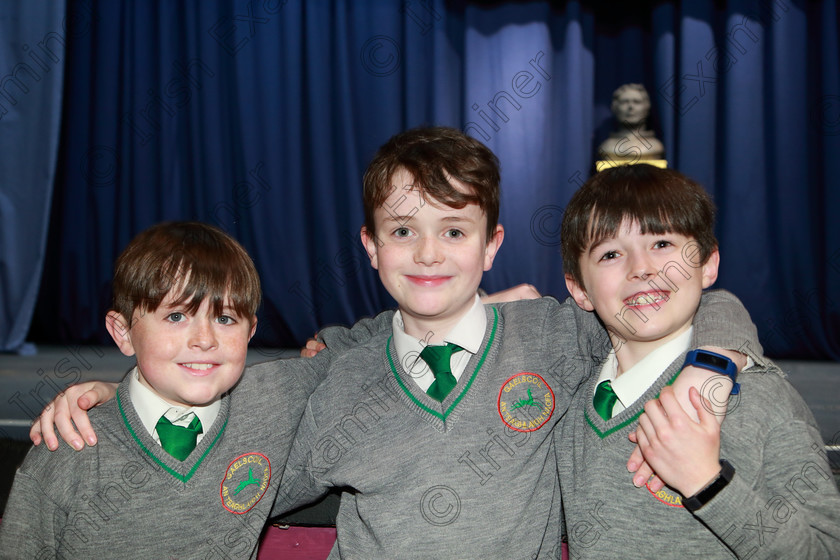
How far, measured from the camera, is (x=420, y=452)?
113 centimetres

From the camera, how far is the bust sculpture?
4051 millimetres

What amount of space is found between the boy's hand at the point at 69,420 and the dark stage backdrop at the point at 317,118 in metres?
3.15

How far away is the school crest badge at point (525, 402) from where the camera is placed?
3.78 ft

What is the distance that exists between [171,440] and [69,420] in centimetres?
16

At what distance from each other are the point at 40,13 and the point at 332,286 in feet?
7.57

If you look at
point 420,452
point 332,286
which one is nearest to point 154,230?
point 420,452

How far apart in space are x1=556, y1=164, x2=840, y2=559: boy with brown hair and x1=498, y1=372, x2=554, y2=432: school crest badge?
5 centimetres

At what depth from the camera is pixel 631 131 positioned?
410 centimetres

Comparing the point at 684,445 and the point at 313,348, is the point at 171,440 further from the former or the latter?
the point at 684,445
